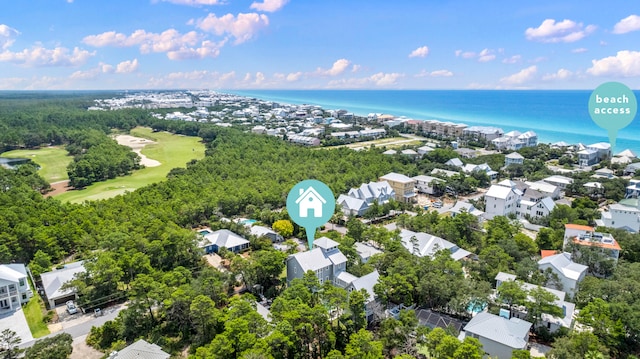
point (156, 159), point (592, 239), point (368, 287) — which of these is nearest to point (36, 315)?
point (368, 287)

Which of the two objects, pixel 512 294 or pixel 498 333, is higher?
pixel 512 294

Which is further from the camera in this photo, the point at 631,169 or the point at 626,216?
the point at 631,169

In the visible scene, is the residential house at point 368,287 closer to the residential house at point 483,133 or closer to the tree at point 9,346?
the tree at point 9,346

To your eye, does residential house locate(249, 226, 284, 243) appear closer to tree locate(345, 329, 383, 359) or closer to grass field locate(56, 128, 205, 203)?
tree locate(345, 329, 383, 359)

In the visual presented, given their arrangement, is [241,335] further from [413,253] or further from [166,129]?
[166,129]

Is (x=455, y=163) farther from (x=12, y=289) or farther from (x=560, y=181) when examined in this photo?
(x=12, y=289)

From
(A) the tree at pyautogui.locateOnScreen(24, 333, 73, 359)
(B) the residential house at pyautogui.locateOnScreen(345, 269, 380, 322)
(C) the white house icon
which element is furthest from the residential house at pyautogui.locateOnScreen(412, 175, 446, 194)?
(A) the tree at pyautogui.locateOnScreen(24, 333, 73, 359)
